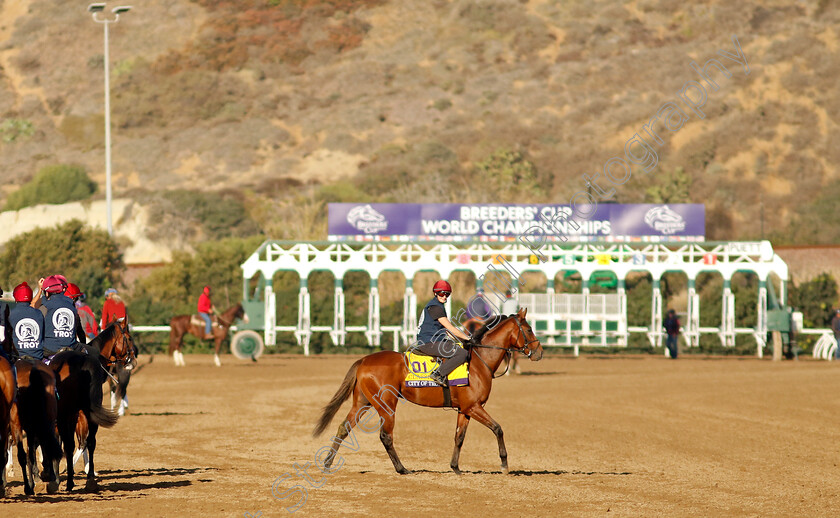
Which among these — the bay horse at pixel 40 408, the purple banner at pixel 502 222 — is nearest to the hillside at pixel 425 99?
the purple banner at pixel 502 222

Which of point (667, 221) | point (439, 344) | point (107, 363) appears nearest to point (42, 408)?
point (107, 363)

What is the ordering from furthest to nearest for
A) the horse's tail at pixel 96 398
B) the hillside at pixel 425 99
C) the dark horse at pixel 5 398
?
A: 1. the hillside at pixel 425 99
2. the horse's tail at pixel 96 398
3. the dark horse at pixel 5 398

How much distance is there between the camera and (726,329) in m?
41.6

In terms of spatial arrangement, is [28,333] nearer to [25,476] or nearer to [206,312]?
[25,476]

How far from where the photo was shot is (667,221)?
4231 centimetres

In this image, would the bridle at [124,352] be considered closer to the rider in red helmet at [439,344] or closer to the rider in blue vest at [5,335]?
the rider in blue vest at [5,335]

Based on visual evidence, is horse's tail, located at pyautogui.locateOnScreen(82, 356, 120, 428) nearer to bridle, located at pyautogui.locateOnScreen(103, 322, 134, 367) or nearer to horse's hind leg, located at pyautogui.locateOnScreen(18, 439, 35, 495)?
horse's hind leg, located at pyautogui.locateOnScreen(18, 439, 35, 495)

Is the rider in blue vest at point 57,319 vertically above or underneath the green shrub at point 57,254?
underneath

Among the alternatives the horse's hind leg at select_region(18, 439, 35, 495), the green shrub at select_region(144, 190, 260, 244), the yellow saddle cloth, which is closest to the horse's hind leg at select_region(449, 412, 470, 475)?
the yellow saddle cloth

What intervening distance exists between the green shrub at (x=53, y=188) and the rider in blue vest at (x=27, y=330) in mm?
74916

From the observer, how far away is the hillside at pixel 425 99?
86750 mm

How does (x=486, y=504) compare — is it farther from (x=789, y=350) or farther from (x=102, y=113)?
(x=102, y=113)

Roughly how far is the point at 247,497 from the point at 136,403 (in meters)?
12.1

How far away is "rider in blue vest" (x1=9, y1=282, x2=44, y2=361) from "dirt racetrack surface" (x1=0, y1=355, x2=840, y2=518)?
1.46m
